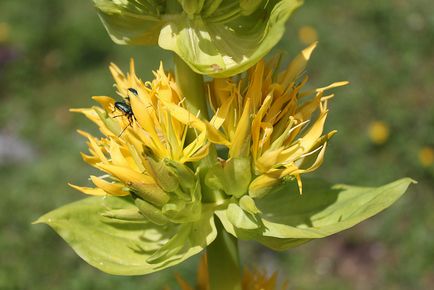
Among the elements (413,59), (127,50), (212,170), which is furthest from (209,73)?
(127,50)

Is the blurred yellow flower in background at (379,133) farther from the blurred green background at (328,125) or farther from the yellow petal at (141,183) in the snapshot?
the yellow petal at (141,183)

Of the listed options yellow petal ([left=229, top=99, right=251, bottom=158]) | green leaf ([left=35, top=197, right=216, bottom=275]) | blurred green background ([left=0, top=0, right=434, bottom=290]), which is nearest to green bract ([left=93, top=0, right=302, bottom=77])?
yellow petal ([left=229, top=99, right=251, bottom=158])

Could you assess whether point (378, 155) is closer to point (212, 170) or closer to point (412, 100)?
point (412, 100)

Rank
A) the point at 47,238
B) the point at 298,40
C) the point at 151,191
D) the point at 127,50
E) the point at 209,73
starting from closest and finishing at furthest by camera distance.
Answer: the point at 209,73 → the point at 151,191 → the point at 47,238 → the point at 298,40 → the point at 127,50

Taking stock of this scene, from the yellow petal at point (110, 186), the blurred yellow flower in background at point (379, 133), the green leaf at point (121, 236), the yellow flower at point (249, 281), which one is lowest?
the blurred yellow flower in background at point (379, 133)

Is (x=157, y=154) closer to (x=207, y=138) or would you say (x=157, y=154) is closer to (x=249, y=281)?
(x=207, y=138)

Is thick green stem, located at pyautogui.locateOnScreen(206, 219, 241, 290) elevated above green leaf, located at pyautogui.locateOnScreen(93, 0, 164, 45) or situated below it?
below

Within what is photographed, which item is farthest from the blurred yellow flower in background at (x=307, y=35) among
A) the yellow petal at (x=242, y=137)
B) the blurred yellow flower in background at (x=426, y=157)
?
the yellow petal at (x=242, y=137)

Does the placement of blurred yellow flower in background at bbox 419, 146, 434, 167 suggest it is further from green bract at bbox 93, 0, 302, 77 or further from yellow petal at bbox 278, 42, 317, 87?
green bract at bbox 93, 0, 302, 77
